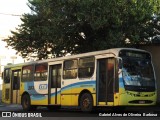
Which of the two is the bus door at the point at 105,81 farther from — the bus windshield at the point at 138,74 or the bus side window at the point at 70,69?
the bus side window at the point at 70,69

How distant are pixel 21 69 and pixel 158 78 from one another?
A: 8832mm

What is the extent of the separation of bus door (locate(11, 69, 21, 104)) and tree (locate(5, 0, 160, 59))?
3057 millimetres

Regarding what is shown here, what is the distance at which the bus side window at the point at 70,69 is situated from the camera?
20.0 meters

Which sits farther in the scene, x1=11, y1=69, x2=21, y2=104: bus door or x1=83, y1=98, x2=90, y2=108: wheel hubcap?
x1=11, y1=69, x2=21, y2=104: bus door

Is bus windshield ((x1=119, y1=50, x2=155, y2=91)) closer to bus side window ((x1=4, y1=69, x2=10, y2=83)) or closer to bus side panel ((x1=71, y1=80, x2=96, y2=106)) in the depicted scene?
bus side panel ((x1=71, y1=80, x2=96, y2=106))

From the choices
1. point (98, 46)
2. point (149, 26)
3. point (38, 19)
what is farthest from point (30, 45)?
point (149, 26)

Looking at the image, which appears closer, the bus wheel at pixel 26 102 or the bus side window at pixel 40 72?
the bus side window at pixel 40 72

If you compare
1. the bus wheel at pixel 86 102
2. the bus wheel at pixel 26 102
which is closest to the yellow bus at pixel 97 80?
the bus wheel at pixel 86 102

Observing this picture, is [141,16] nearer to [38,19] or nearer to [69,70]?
[69,70]

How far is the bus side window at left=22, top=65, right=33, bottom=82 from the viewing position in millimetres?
23781

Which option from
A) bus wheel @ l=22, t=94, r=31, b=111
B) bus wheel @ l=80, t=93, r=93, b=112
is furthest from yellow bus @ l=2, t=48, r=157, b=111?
bus wheel @ l=22, t=94, r=31, b=111

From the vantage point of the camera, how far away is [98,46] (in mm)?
24516

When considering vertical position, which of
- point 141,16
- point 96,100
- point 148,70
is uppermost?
point 141,16

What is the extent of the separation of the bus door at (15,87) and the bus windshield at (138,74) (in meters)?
9.57
